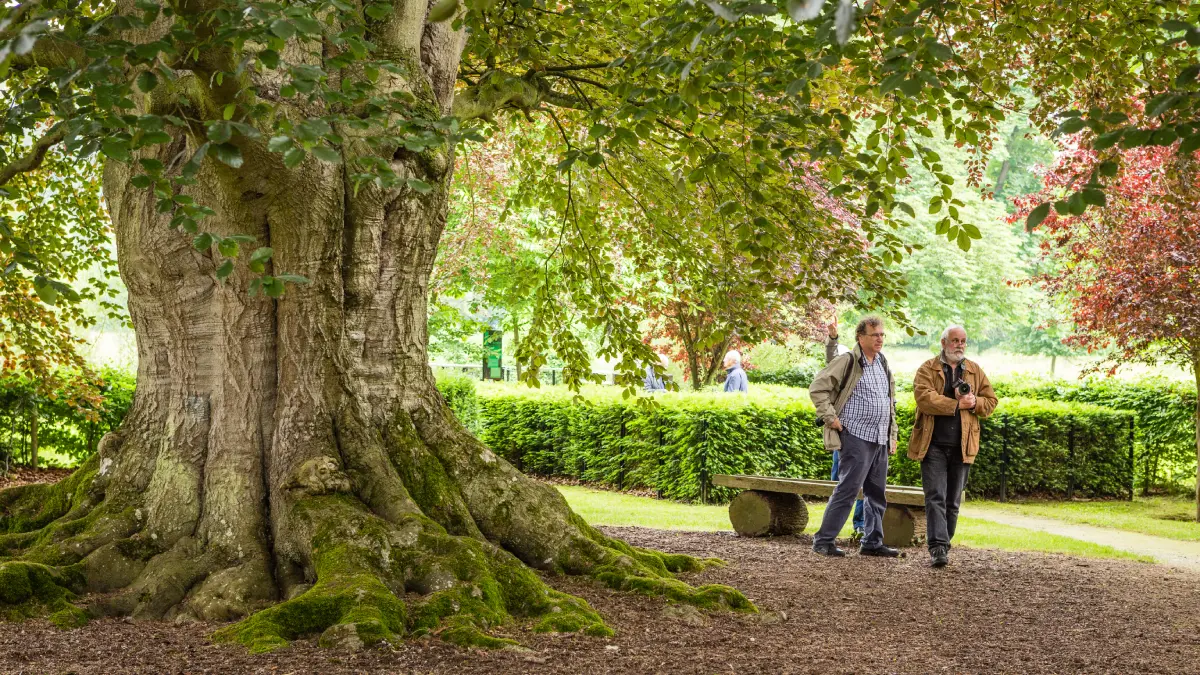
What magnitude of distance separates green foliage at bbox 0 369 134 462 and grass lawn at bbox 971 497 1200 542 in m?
11.1

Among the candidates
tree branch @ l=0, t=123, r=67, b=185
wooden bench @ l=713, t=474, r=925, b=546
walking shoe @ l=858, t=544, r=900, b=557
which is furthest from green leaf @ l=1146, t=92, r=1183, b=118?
wooden bench @ l=713, t=474, r=925, b=546

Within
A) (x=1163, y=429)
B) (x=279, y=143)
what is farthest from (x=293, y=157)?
(x=1163, y=429)

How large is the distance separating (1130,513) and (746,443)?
498 cm

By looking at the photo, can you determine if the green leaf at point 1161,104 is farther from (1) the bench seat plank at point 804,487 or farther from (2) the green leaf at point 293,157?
(1) the bench seat plank at point 804,487

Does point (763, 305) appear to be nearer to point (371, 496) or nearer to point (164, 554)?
point (371, 496)

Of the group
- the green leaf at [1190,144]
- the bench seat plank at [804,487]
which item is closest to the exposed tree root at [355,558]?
the green leaf at [1190,144]

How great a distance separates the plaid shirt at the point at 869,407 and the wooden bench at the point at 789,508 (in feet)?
3.64

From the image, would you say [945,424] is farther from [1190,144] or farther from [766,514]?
[1190,144]

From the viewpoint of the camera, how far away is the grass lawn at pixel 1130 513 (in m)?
11.7

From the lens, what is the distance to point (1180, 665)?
5.20 meters

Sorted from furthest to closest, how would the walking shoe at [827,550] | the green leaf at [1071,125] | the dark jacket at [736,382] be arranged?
the dark jacket at [736,382] → the walking shoe at [827,550] → the green leaf at [1071,125]

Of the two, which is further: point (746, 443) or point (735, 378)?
point (735, 378)

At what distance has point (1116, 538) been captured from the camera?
10.9m

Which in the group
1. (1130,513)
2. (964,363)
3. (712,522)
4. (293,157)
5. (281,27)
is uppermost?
(281,27)
